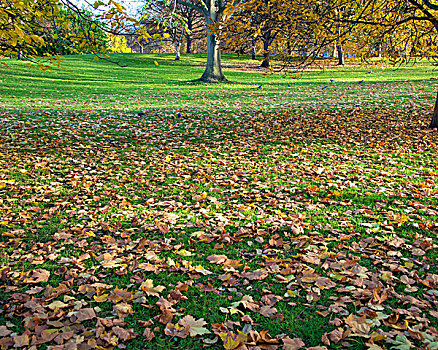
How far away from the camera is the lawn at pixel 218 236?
8.54 ft

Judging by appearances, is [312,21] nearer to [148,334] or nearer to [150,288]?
[150,288]

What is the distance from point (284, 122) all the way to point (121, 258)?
7613 mm

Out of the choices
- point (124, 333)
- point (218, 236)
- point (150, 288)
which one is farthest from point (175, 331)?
point (218, 236)

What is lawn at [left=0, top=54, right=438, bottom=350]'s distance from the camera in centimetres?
260

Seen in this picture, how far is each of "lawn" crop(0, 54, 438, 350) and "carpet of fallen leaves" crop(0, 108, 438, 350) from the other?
17mm

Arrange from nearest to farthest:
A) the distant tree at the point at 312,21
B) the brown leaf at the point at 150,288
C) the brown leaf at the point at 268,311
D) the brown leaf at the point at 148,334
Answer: the brown leaf at the point at 148,334
the brown leaf at the point at 268,311
the brown leaf at the point at 150,288
the distant tree at the point at 312,21

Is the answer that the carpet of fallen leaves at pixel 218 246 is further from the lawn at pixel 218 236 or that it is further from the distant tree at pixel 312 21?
the distant tree at pixel 312 21

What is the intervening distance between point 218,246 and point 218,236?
250mm

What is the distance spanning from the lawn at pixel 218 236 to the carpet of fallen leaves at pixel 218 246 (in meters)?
0.02

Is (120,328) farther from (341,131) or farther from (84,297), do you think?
(341,131)

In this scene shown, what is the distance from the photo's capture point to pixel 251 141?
826 centimetres

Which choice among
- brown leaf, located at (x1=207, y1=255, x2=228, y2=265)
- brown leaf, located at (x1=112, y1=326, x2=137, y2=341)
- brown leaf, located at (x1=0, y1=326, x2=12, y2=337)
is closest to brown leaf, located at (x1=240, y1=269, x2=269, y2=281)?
brown leaf, located at (x1=207, y1=255, x2=228, y2=265)

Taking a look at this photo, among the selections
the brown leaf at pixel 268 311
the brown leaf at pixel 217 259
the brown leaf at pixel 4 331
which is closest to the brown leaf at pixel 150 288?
the brown leaf at pixel 217 259

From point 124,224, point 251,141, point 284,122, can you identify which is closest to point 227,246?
point 124,224
